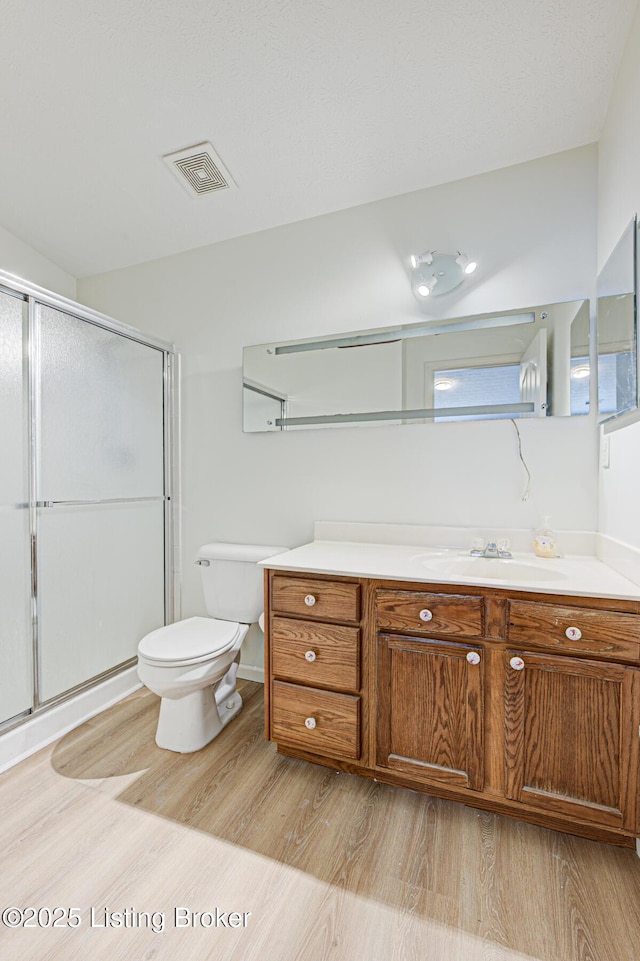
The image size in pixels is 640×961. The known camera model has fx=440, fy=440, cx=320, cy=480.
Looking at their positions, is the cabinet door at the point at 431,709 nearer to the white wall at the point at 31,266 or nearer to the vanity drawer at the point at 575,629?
the vanity drawer at the point at 575,629

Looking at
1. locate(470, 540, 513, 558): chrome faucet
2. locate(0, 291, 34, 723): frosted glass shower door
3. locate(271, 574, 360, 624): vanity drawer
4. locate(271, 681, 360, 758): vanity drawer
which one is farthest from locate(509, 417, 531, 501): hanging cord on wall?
locate(0, 291, 34, 723): frosted glass shower door

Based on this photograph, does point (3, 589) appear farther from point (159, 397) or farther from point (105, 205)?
point (105, 205)

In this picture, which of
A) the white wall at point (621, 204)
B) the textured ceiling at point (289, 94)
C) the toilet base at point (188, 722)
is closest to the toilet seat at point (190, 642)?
the toilet base at point (188, 722)

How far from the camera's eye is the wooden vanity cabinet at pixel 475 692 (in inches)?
49.9

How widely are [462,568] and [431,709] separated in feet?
1.66

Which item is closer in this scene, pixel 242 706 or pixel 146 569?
pixel 242 706

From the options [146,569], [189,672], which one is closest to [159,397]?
[146,569]

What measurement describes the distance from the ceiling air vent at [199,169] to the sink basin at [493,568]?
1915 mm

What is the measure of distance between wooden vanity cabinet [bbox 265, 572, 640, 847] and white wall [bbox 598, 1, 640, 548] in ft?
1.29

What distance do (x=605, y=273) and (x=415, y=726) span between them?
1765 millimetres

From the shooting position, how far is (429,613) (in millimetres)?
1444

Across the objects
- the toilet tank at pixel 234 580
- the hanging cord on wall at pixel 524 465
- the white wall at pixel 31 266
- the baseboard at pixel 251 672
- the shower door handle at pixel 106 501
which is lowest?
the baseboard at pixel 251 672

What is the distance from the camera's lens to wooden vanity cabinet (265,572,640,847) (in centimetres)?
127

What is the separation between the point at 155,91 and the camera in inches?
64.1
